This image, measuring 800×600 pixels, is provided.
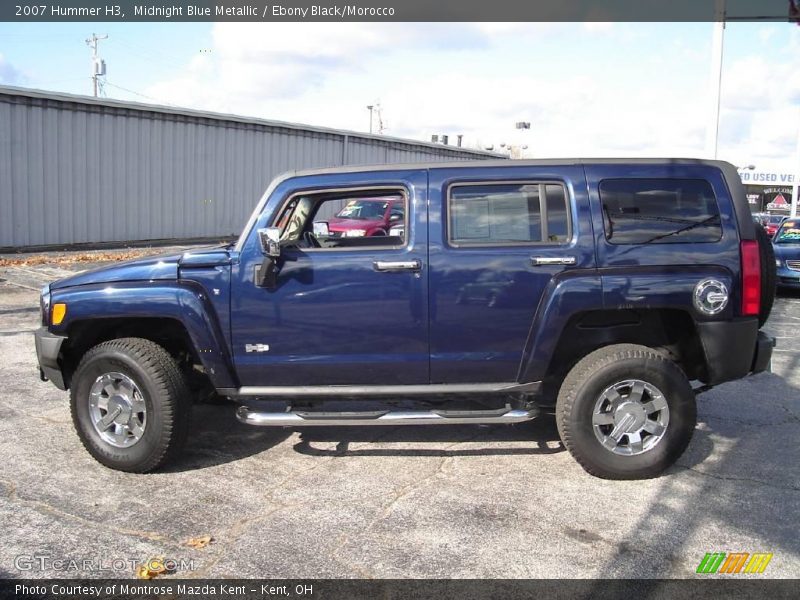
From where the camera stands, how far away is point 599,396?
14.9ft

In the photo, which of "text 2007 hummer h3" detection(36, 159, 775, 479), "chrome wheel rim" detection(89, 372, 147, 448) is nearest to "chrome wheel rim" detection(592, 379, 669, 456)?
"text 2007 hummer h3" detection(36, 159, 775, 479)

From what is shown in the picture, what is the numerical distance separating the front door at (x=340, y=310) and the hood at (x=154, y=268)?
213 mm

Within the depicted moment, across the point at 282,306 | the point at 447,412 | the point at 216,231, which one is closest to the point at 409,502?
the point at 447,412

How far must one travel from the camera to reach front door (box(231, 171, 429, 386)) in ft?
14.9

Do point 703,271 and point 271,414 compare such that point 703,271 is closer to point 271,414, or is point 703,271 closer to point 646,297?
point 646,297

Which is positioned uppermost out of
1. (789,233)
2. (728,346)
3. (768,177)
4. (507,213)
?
(768,177)

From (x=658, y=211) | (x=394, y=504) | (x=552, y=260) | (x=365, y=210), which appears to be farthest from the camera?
(x=365, y=210)

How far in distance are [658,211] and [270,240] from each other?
7.98 feet

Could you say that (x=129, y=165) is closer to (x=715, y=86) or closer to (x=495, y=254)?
(x=715, y=86)

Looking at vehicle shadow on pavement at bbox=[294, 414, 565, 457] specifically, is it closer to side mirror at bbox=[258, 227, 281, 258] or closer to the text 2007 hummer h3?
the text 2007 hummer h3

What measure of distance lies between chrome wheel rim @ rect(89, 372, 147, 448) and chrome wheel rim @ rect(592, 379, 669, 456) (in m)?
2.92

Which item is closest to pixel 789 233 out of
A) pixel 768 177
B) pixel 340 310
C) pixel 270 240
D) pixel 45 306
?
pixel 340 310

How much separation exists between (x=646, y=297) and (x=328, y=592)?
2.56m

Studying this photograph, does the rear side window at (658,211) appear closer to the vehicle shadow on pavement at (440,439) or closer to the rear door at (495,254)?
the rear door at (495,254)
